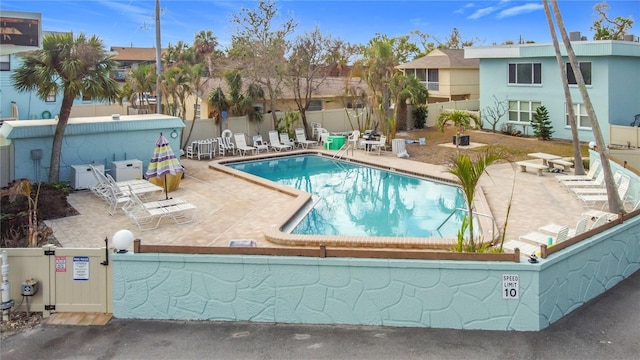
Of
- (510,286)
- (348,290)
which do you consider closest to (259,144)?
(348,290)

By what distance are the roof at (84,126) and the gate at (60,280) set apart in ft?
30.9

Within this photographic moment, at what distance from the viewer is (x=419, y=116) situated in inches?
1222

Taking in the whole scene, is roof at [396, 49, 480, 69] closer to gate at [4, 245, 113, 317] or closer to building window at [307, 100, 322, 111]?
building window at [307, 100, 322, 111]

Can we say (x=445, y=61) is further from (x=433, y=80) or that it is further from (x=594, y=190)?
(x=594, y=190)

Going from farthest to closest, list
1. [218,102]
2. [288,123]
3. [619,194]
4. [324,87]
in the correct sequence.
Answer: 1. [324,87]
2. [288,123]
3. [218,102]
4. [619,194]

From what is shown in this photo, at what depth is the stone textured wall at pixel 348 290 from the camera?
317 inches

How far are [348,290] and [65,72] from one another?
1195cm

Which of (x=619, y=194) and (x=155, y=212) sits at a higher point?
(x=619, y=194)

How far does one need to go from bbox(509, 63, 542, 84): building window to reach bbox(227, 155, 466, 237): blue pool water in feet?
36.7

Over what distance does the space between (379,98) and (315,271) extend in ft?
67.7

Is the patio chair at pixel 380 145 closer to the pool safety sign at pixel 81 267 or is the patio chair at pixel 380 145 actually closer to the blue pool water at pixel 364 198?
the blue pool water at pixel 364 198

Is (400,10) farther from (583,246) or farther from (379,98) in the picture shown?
(583,246)

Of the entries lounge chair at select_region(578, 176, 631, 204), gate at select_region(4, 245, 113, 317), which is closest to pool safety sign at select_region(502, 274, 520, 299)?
gate at select_region(4, 245, 113, 317)

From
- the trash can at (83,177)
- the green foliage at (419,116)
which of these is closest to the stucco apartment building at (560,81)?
the green foliage at (419,116)
